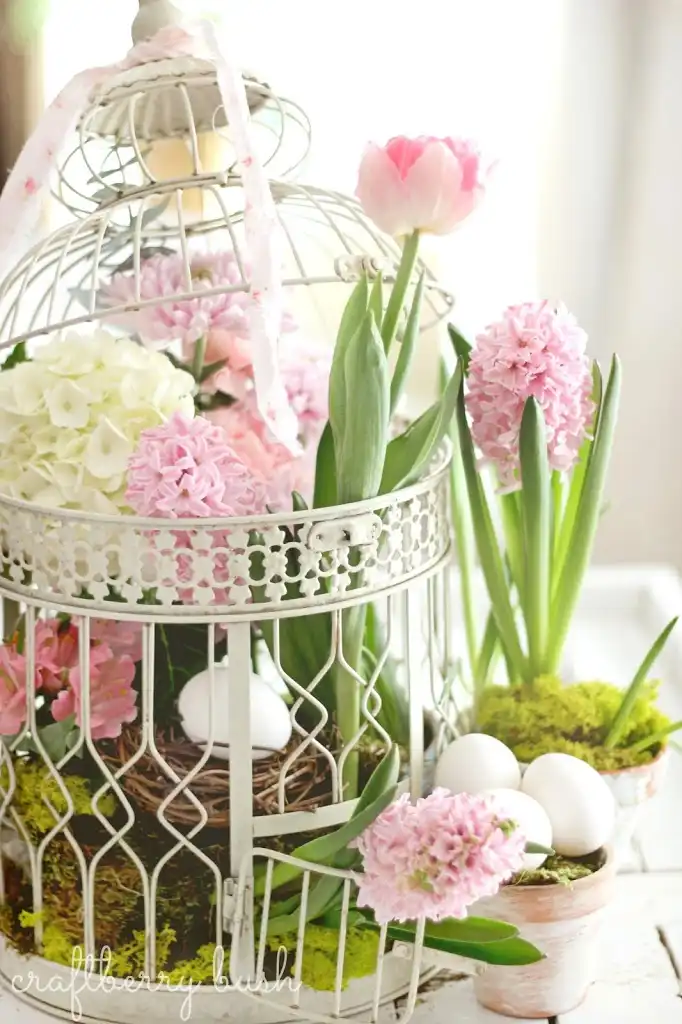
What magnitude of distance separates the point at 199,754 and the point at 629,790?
0.32 m

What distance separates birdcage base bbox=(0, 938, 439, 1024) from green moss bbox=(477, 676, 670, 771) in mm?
197

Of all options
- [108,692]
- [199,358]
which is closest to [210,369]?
[199,358]

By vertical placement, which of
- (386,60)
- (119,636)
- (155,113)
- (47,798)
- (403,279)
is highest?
(386,60)

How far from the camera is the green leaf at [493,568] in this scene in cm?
87

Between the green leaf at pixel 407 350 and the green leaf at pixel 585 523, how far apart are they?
16 cm

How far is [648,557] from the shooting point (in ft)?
6.05

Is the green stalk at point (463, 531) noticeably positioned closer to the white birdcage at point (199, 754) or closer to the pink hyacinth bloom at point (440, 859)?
the white birdcage at point (199, 754)

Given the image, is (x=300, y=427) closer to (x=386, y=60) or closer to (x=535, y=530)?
(x=535, y=530)

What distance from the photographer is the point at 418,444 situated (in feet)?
2.50

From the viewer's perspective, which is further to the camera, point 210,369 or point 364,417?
point 210,369

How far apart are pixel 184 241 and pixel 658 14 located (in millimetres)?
1137

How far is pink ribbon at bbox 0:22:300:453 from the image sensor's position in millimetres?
664

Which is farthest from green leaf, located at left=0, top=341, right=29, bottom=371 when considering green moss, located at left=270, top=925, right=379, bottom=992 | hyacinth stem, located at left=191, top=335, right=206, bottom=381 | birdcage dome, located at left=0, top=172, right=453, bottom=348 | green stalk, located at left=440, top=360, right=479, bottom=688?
green moss, located at left=270, top=925, right=379, bottom=992

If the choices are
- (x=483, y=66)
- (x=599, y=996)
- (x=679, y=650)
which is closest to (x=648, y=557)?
(x=679, y=650)
